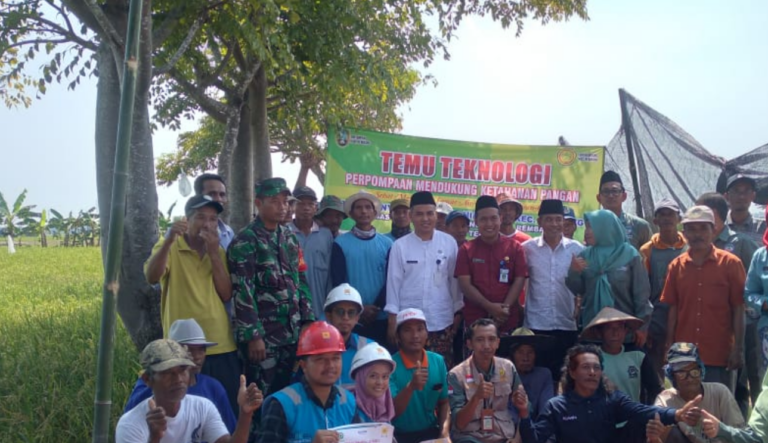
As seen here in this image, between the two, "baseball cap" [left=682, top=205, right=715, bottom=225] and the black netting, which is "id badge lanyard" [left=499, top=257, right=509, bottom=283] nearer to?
"baseball cap" [left=682, top=205, right=715, bottom=225]

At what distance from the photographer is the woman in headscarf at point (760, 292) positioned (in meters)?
4.65

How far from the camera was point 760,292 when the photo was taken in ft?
15.6

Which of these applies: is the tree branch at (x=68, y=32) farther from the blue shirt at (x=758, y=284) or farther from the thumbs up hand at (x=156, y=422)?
the blue shirt at (x=758, y=284)

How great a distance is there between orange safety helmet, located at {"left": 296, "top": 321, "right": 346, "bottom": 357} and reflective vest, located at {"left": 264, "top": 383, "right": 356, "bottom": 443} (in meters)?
0.21

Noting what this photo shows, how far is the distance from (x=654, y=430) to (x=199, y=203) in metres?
3.24

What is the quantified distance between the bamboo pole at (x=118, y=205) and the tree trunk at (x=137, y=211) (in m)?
2.75

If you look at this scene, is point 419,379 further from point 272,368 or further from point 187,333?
point 187,333

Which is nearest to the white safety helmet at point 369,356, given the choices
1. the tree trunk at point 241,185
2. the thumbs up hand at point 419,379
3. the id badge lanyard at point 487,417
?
the thumbs up hand at point 419,379

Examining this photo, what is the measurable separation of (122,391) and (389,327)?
2363mm

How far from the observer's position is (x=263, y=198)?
180 inches

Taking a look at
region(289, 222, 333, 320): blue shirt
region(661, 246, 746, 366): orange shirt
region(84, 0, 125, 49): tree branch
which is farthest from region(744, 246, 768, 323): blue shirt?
region(84, 0, 125, 49): tree branch

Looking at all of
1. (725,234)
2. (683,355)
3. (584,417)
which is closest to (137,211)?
(584,417)

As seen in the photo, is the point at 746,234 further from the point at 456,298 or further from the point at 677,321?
the point at 456,298

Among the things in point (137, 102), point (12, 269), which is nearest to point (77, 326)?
point (137, 102)
